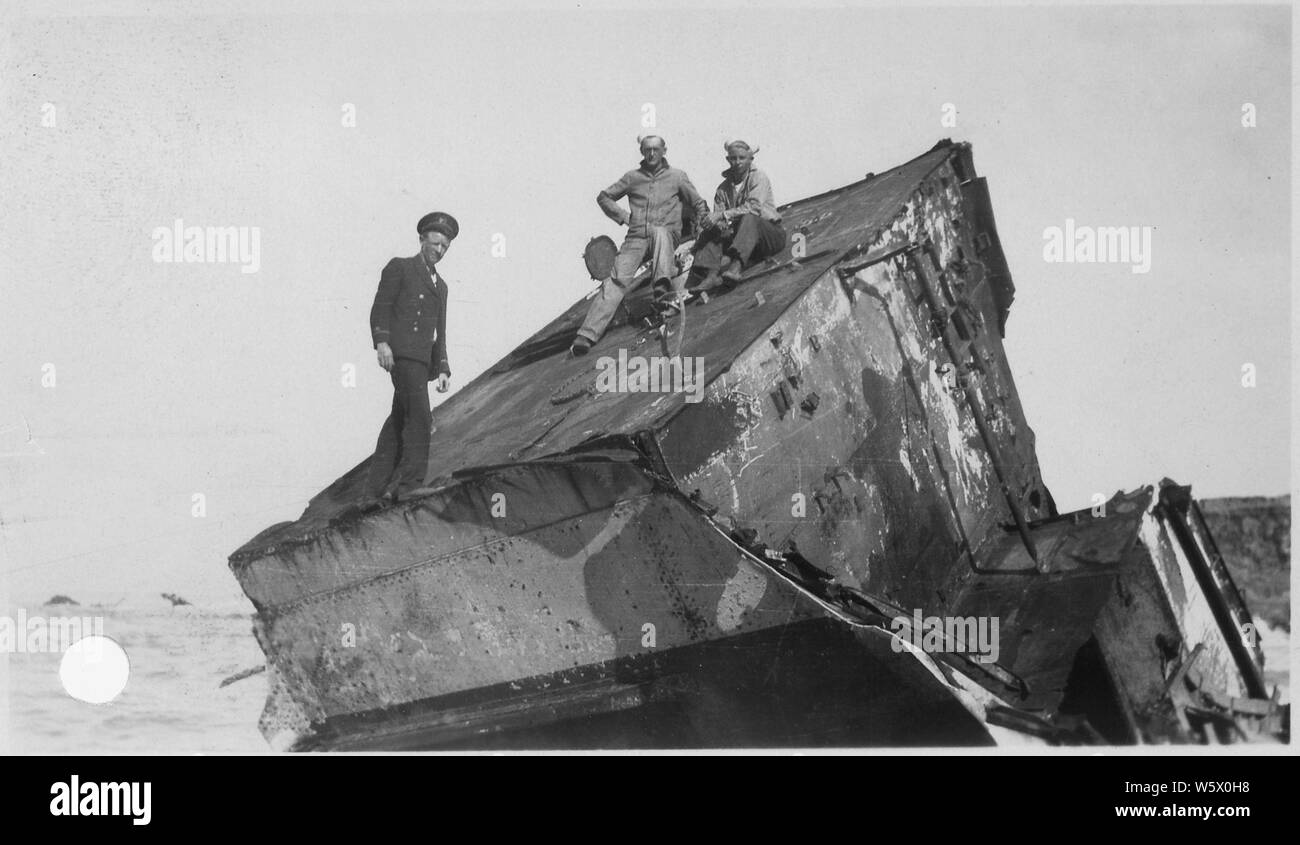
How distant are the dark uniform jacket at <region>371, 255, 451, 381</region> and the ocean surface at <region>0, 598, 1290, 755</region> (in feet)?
5.25

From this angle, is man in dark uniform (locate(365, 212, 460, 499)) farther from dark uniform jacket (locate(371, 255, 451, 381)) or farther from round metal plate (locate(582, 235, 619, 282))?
round metal plate (locate(582, 235, 619, 282))

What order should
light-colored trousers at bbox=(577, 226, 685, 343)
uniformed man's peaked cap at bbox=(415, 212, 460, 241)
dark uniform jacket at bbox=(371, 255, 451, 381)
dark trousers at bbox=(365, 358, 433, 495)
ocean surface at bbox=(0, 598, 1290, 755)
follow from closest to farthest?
ocean surface at bbox=(0, 598, 1290, 755) < dark trousers at bbox=(365, 358, 433, 495) < dark uniform jacket at bbox=(371, 255, 451, 381) < uniformed man's peaked cap at bbox=(415, 212, 460, 241) < light-colored trousers at bbox=(577, 226, 685, 343)

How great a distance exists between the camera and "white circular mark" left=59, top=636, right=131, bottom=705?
899 centimetres

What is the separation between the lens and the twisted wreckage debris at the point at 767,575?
7965 millimetres

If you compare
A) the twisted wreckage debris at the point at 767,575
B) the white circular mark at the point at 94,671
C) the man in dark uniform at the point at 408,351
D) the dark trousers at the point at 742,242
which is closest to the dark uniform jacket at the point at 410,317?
the man in dark uniform at the point at 408,351

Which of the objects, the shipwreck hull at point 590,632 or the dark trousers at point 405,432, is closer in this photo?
the shipwreck hull at point 590,632

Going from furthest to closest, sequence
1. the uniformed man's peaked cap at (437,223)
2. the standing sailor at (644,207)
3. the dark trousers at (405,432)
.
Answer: the standing sailor at (644,207), the uniformed man's peaked cap at (437,223), the dark trousers at (405,432)

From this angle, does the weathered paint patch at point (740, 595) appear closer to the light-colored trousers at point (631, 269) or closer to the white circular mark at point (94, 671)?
the light-colored trousers at point (631, 269)

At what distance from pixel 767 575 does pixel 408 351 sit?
2.38m

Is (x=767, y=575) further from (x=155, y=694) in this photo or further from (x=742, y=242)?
(x=155, y=694)

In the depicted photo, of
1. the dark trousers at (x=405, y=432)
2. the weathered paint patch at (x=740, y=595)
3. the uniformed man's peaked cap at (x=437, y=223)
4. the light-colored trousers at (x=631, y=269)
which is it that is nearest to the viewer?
the weathered paint patch at (x=740, y=595)

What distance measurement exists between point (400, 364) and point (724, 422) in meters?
1.96

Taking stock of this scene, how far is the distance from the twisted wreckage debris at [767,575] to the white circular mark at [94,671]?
2.31 feet

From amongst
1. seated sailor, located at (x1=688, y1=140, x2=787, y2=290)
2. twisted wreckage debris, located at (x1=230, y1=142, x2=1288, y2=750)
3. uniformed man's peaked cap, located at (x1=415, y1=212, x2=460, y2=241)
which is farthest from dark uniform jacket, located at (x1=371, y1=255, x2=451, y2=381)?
seated sailor, located at (x1=688, y1=140, x2=787, y2=290)
